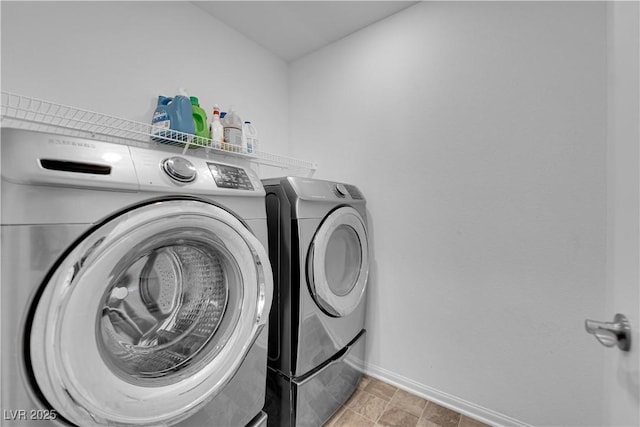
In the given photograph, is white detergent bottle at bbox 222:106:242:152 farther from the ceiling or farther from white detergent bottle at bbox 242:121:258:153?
the ceiling

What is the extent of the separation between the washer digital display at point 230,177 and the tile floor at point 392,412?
138cm

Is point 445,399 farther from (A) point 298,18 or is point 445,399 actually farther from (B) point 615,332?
(A) point 298,18

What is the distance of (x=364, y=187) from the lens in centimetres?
184

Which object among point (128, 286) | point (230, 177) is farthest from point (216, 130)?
point (128, 286)

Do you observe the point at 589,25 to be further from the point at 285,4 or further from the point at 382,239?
the point at 285,4

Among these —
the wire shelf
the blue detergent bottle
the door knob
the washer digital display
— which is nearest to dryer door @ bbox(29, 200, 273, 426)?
the washer digital display

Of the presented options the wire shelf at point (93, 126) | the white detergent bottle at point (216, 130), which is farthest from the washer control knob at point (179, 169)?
the white detergent bottle at point (216, 130)

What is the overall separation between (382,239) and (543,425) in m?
1.21

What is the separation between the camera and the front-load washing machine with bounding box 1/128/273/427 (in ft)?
1.85

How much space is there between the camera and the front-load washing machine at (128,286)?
565 mm

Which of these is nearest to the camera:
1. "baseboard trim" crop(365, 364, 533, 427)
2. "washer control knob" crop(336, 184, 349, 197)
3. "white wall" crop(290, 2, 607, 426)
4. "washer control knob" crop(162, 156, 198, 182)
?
"washer control knob" crop(162, 156, 198, 182)

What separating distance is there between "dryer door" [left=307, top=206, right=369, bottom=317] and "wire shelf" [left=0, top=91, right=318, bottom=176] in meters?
0.78

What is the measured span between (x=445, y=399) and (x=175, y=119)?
2245 mm

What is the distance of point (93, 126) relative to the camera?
1246 millimetres
